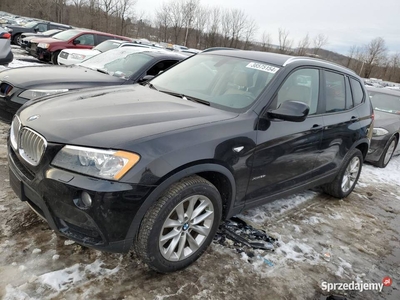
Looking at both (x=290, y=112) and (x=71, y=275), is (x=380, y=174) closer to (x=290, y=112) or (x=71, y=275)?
(x=290, y=112)

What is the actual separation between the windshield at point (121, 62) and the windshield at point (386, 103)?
5668mm

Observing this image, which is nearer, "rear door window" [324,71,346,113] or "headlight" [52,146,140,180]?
"headlight" [52,146,140,180]

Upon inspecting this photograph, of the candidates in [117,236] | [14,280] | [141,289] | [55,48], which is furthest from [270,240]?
[55,48]

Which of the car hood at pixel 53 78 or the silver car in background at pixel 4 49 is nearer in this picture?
the car hood at pixel 53 78

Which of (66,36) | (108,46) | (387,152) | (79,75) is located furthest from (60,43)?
(387,152)

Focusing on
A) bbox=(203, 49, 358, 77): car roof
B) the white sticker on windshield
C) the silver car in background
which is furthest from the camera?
the silver car in background

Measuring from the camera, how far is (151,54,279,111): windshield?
9.74 feet

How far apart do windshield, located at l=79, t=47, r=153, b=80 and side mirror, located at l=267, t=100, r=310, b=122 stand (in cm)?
327

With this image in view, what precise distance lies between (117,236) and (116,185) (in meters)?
0.37

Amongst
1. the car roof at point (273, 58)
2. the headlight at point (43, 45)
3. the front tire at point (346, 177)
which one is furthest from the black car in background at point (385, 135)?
the headlight at point (43, 45)

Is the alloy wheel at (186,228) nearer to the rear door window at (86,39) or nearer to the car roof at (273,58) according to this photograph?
the car roof at (273,58)

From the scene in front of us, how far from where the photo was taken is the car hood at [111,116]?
6.98 feet

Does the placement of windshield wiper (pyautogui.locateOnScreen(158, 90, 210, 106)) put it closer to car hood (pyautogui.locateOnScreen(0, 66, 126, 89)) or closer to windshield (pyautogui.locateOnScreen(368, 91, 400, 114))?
car hood (pyautogui.locateOnScreen(0, 66, 126, 89))

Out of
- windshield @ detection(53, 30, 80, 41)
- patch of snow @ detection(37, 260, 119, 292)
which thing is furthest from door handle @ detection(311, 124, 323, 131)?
windshield @ detection(53, 30, 80, 41)
